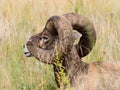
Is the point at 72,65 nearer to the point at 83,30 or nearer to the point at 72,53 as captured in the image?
the point at 72,53

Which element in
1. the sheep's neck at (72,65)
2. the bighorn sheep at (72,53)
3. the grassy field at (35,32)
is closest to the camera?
the bighorn sheep at (72,53)

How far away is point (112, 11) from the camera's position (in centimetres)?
1125

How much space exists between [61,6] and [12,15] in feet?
3.29

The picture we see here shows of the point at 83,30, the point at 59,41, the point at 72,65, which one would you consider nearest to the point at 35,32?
the point at 83,30

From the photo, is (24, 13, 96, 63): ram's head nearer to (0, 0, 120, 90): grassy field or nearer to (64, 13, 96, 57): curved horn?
(64, 13, 96, 57): curved horn

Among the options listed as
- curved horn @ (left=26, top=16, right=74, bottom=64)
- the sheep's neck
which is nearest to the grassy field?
the sheep's neck

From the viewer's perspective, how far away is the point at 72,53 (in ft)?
24.3

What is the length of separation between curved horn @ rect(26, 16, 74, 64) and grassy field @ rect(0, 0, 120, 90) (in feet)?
1.63

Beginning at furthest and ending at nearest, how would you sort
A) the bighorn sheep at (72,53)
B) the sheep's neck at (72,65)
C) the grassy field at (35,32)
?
the grassy field at (35,32)
the sheep's neck at (72,65)
the bighorn sheep at (72,53)

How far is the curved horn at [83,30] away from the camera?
7418mm

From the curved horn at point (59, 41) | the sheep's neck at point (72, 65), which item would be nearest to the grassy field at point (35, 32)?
the sheep's neck at point (72, 65)

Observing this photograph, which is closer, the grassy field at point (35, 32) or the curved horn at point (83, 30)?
the curved horn at point (83, 30)

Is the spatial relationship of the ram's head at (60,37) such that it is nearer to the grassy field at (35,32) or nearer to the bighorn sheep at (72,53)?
the bighorn sheep at (72,53)

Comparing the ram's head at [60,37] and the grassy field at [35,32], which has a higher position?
the ram's head at [60,37]
